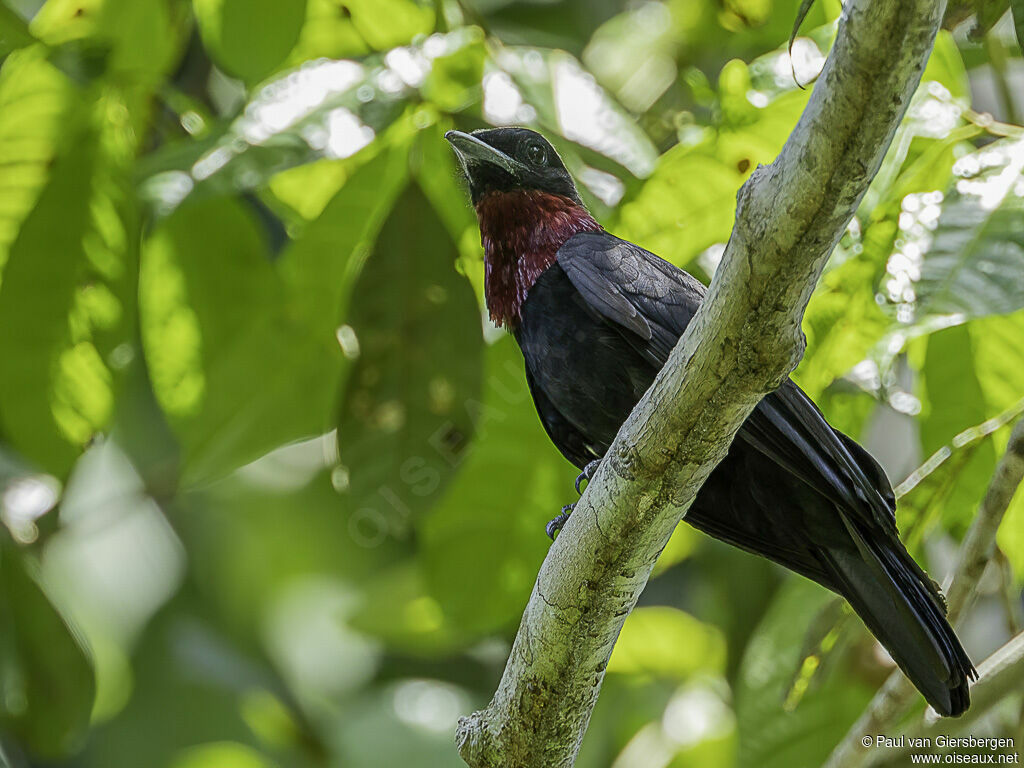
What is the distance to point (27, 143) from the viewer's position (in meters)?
2.78

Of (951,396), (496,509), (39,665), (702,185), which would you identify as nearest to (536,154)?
(702,185)

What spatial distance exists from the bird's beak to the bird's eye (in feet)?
0.28

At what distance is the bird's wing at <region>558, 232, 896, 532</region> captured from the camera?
7.27ft

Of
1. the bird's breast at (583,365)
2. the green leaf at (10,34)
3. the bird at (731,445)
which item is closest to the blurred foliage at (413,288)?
the green leaf at (10,34)

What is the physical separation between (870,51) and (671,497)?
0.77 meters

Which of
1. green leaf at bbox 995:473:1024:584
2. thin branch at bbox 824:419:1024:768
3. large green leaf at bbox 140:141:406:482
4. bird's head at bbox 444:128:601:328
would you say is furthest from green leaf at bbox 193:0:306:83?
green leaf at bbox 995:473:1024:584

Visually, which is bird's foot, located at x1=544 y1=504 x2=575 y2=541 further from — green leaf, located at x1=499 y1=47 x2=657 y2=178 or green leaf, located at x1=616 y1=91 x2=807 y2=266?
green leaf, located at x1=499 y1=47 x2=657 y2=178

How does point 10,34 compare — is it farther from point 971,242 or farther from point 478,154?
point 971,242

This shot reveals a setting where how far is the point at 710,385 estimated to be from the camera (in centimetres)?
170

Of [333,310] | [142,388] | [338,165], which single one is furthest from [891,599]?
[142,388]

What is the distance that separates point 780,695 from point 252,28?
7.07 feet

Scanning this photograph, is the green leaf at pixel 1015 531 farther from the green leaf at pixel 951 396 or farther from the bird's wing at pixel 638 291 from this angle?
the bird's wing at pixel 638 291

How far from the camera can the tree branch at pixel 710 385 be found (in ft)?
4.69

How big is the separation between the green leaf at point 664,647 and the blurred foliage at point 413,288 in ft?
0.03
